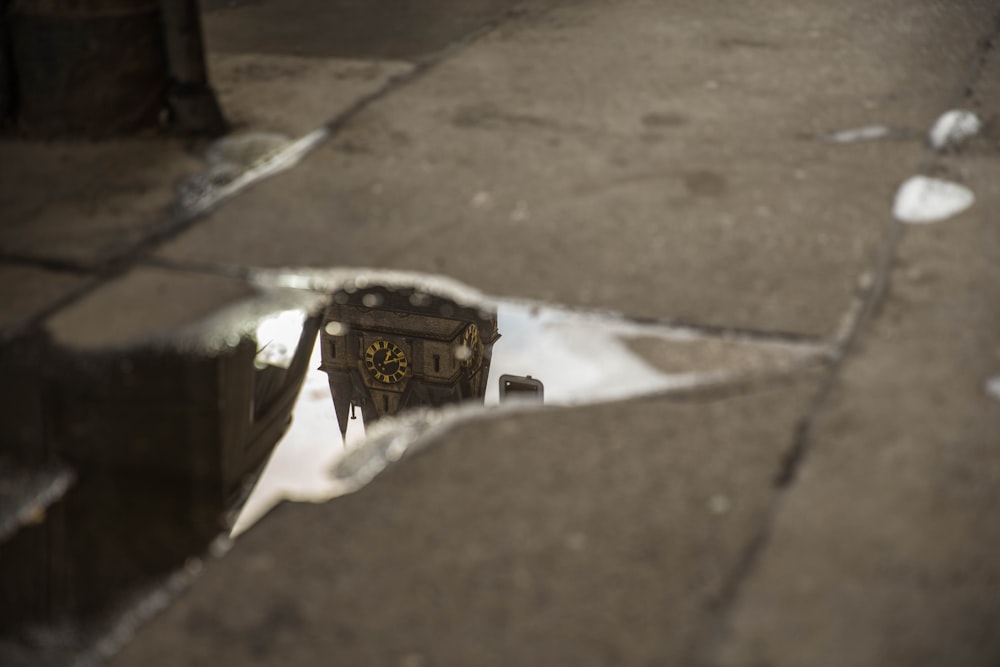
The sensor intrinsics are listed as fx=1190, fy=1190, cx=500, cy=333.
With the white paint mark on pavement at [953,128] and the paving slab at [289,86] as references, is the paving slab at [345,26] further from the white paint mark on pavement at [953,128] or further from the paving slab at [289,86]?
the white paint mark on pavement at [953,128]

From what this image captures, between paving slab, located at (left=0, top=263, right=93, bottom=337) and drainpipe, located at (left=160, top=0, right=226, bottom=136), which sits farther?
drainpipe, located at (left=160, top=0, right=226, bottom=136)

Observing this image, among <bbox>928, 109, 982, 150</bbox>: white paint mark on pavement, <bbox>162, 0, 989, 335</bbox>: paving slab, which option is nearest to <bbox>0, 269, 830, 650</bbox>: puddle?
<bbox>162, 0, 989, 335</bbox>: paving slab

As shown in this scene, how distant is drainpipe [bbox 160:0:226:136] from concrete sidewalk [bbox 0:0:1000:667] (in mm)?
152

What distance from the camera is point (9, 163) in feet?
11.1

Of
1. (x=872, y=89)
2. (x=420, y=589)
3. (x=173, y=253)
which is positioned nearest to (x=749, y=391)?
(x=420, y=589)

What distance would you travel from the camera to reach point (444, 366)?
7.98ft

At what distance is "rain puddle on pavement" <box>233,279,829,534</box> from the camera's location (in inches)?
84.7

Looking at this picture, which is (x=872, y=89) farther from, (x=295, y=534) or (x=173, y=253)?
(x=295, y=534)

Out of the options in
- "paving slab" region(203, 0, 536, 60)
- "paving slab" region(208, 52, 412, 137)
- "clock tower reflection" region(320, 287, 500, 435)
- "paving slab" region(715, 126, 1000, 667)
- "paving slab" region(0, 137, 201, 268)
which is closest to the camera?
"paving slab" region(715, 126, 1000, 667)

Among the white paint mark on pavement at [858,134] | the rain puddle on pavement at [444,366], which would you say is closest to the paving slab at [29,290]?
the rain puddle on pavement at [444,366]

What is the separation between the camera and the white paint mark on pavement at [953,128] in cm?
354

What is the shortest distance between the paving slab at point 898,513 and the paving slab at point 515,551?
0.08 m

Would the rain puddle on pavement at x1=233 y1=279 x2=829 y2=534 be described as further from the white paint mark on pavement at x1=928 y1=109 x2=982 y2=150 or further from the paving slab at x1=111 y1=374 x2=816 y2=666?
the white paint mark on pavement at x1=928 y1=109 x2=982 y2=150

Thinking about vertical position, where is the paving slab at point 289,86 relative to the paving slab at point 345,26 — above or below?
above
